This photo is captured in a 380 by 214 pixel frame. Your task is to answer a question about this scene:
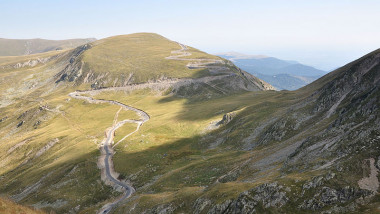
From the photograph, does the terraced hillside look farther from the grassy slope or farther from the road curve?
the grassy slope

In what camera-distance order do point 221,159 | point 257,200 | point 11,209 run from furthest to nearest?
point 221,159
point 257,200
point 11,209

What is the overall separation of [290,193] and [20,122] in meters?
226

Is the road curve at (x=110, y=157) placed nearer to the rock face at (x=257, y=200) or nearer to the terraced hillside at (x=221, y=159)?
the terraced hillside at (x=221, y=159)

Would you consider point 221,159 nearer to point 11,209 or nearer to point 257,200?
point 257,200

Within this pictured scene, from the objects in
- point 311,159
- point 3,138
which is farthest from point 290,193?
point 3,138

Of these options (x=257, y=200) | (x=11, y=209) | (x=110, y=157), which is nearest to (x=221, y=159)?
(x=257, y=200)

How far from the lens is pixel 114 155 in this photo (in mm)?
95312

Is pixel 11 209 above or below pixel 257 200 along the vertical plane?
below

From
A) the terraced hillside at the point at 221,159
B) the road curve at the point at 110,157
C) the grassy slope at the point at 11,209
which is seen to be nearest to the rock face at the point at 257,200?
the terraced hillside at the point at 221,159

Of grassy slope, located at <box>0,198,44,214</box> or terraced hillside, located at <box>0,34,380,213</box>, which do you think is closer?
grassy slope, located at <box>0,198,44,214</box>

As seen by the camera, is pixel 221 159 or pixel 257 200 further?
pixel 221 159

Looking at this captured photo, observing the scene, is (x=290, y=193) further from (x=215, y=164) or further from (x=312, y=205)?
(x=215, y=164)

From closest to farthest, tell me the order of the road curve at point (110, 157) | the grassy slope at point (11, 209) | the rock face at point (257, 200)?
the grassy slope at point (11, 209), the rock face at point (257, 200), the road curve at point (110, 157)

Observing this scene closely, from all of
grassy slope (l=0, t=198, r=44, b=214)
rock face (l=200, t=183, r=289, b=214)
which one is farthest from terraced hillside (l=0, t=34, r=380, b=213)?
grassy slope (l=0, t=198, r=44, b=214)
